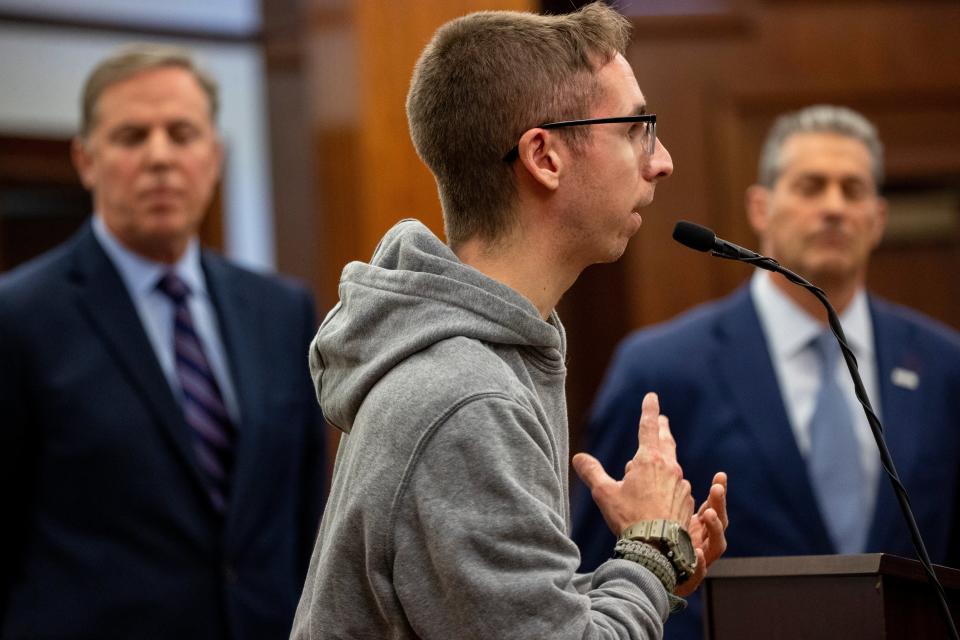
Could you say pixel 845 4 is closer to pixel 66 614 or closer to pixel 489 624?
pixel 66 614

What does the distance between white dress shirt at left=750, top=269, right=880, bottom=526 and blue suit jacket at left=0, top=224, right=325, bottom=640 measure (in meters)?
1.04

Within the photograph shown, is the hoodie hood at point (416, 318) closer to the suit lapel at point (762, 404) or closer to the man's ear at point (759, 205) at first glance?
the suit lapel at point (762, 404)

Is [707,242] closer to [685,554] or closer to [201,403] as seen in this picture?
[685,554]

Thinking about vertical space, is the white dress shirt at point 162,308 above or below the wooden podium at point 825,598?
above

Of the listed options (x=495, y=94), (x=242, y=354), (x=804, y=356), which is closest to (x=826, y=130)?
(x=804, y=356)

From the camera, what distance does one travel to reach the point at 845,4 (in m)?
4.55

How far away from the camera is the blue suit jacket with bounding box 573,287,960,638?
119 inches

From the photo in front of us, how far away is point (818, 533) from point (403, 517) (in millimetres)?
1671

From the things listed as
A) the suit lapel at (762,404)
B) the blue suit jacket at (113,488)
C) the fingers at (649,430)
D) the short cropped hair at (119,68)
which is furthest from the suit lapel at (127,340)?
the fingers at (649,430)

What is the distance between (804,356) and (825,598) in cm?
152

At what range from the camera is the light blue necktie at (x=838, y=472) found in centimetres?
307

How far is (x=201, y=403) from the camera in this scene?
311cm

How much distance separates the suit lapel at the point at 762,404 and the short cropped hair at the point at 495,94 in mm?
1493

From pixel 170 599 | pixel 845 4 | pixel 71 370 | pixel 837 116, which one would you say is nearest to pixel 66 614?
pixel 170 599
